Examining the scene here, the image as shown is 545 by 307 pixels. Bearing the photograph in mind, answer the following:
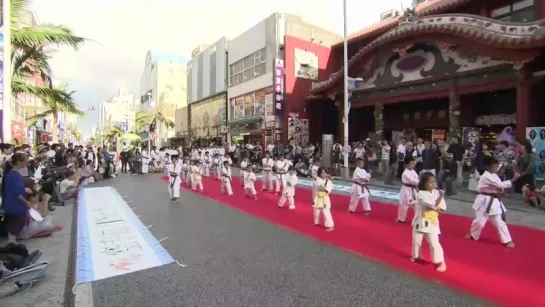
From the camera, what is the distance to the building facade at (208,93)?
1309 inches

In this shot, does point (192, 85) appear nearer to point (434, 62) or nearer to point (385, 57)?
point (385, 57)

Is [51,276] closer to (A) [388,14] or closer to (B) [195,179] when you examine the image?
(B) [195,179]

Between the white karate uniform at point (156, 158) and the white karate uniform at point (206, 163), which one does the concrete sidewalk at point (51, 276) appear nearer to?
the white karate uniform at point (206, 163)

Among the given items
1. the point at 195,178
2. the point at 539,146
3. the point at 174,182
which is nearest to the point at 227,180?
the point at 174,182

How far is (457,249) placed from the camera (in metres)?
5.95

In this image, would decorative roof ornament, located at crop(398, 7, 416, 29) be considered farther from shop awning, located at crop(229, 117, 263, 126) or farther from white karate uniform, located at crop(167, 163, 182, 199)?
shop awning, located at crop(229, 117, 263, 126)

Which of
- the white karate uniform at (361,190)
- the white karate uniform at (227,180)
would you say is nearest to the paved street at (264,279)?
the white karate uniform at (361,190)

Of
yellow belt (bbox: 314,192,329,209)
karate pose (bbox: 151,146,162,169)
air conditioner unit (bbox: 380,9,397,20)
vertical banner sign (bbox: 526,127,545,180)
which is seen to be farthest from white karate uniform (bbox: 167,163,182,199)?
air conditioner unit (bbox: 380,9,397,20)

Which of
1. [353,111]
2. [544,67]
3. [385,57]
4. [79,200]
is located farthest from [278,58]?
[79,200]

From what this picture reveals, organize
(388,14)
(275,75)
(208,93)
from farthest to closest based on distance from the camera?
1. (208,93)
2. (275,75)
3. (388,14)

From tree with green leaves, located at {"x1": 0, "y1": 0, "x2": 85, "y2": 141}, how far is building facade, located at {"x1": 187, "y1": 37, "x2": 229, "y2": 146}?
22112mm

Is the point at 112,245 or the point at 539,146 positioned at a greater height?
the point at 539,146

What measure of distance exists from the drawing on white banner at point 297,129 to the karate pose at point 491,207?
18740mm

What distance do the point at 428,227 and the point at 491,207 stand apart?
76.2 inches
